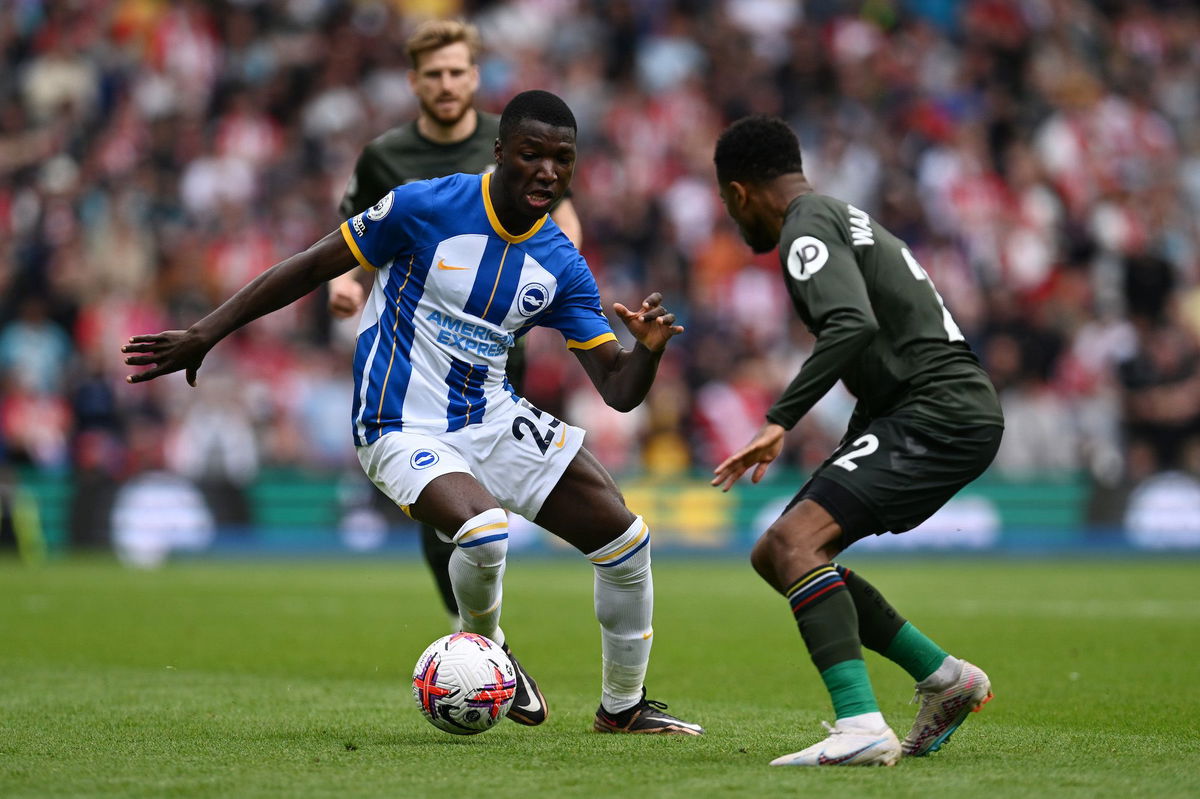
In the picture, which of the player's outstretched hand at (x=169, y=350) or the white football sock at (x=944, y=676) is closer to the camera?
the white football sock at (x=944, y=676)

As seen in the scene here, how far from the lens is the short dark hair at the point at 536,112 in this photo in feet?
20.5

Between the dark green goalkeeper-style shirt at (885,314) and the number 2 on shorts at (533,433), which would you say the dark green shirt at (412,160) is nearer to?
the number 2 on shorts at (533,433)

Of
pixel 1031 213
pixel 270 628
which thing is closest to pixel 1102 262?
pixel 1031 213

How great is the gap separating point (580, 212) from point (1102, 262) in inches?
261

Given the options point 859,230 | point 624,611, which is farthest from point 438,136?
point 859,230

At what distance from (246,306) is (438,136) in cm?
262

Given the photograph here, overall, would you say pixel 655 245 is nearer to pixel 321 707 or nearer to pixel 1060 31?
pixel 1060 31

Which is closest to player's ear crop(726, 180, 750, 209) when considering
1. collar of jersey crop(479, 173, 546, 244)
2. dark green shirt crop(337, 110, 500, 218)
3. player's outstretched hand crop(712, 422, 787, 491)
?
collar of jersey crop(479, 173, 546, 244)

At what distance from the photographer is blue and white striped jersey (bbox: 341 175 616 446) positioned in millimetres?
6422

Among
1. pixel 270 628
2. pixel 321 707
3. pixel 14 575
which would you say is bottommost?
pixel 14 575

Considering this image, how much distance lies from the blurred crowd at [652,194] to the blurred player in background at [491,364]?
36.4ft

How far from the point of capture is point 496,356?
6.62 m

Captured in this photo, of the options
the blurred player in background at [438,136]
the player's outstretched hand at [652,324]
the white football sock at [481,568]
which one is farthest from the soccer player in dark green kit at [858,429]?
the blurred player in background at [438,136]

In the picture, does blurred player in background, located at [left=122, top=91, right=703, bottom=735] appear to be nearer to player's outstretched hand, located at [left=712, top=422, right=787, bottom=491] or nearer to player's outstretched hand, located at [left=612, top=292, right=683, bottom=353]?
player's outstretched hand, located at [left=612, top=292, right=683, bottom=353]
